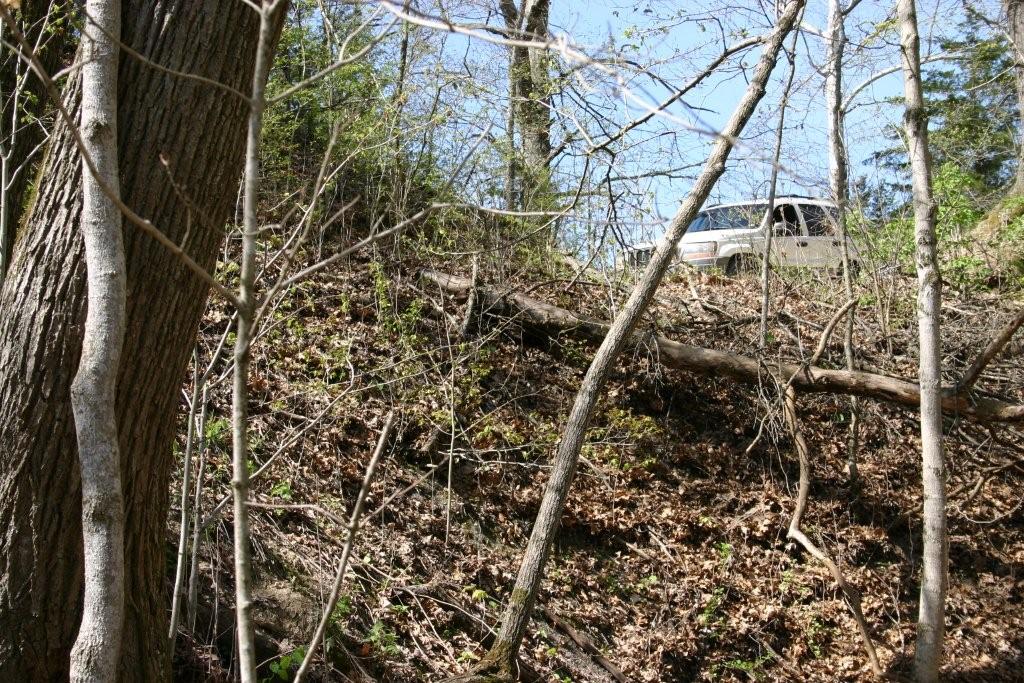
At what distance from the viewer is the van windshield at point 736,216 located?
35.7 feet

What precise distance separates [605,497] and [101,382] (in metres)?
6.01

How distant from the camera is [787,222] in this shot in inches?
440

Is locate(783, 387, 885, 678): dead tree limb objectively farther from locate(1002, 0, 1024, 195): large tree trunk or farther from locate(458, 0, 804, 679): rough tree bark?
locate(1002, 0, 1024, 195): large tree trunk

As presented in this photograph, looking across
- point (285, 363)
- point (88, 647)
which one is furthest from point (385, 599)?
point (88, 647)

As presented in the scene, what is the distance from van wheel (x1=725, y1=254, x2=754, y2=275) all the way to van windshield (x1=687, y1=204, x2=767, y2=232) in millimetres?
Result: 548

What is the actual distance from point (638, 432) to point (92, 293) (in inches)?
265

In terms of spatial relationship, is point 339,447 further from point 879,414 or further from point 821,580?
point 879,414

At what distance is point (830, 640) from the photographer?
316 inches

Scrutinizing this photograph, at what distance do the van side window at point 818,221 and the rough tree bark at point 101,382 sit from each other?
875 centimetres

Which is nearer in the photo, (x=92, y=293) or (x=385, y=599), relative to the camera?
(x=92, y=293)

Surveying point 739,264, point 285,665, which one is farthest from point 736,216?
point 285,665

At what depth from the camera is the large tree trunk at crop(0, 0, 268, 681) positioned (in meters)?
3.46

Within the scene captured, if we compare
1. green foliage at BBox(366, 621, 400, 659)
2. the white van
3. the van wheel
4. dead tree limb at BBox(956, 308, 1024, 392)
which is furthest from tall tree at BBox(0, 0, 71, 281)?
the van wheel

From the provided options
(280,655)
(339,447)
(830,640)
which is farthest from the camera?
(830,640)
